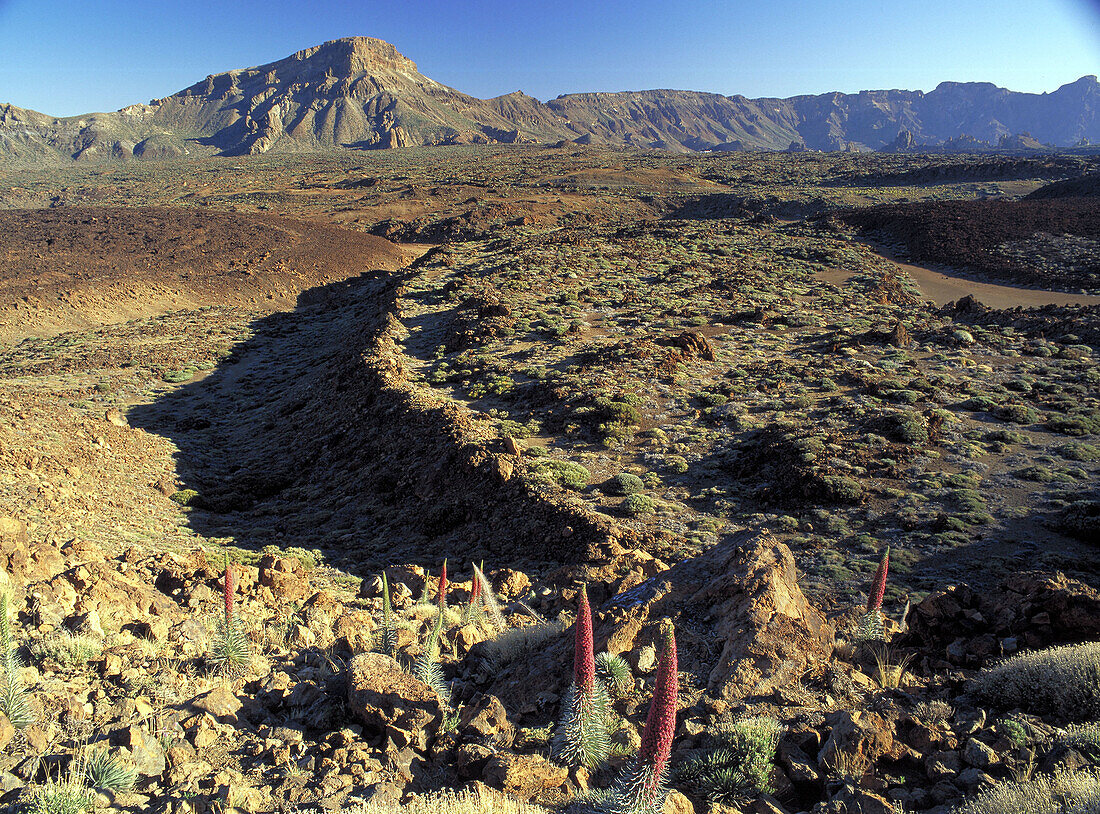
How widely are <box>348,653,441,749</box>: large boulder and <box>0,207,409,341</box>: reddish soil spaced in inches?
1149

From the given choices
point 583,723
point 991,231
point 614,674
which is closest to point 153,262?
point 614,674

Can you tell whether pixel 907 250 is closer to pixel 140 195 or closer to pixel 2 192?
pixel 140 195

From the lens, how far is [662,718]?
299cm

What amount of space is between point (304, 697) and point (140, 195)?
85833 mm

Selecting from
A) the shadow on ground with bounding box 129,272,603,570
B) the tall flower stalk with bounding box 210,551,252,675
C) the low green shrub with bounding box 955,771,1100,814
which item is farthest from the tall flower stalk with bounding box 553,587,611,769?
the shadow on ground with bounding box 129,272,603,570

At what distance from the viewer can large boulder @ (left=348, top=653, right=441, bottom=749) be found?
405 cm

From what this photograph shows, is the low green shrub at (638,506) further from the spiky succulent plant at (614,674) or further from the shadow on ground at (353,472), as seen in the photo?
the spiky succulent plant at (614,674)

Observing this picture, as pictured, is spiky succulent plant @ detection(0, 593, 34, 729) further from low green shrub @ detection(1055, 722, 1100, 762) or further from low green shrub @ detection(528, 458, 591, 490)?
low green shrub @ detection(528, 458, 591, 490)

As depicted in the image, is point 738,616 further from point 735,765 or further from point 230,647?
point 230,647

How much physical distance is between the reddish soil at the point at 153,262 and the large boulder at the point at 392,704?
29191 mm

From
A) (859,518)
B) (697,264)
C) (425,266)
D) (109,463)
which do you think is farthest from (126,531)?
(697,264)

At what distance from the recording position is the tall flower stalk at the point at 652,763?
9.62 feet

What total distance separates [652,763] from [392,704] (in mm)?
2009

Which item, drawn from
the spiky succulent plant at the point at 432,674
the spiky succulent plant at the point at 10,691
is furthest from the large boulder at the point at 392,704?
the spiky succulent plant at the point at 10,691
